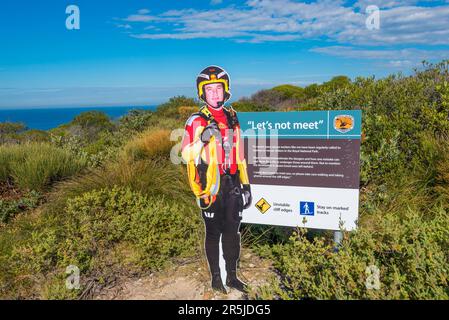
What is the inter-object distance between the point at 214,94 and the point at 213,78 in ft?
0.51

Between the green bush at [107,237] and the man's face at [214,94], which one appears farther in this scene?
the green bush at [107,237]

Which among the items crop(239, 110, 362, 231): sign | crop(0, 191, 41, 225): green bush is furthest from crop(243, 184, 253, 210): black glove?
crop(0, 191, 41, 225): green bush

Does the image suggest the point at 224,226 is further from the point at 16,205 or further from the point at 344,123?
the point at 16,205

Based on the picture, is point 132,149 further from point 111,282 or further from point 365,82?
point 365,82

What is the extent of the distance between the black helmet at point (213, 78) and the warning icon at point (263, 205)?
115cm

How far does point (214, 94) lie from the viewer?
3785mm

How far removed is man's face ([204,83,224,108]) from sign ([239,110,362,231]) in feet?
1.08

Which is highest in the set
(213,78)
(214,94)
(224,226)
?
(213,78)

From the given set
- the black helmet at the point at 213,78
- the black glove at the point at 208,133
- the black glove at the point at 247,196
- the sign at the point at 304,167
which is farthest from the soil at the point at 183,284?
the black helmet at the point at 213,78

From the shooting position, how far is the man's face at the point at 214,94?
3.77 m

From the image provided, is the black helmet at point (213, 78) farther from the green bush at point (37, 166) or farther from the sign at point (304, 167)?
the green bush at point (37, 166)

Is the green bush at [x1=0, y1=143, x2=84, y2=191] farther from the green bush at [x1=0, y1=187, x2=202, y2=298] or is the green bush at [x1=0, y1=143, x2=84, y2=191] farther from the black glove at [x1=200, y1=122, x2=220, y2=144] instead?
the black glove at [x1=200, y1=122, x2=220, y2=144]

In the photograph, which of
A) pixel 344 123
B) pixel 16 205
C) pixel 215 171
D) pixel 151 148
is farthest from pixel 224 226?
pixel 16 205

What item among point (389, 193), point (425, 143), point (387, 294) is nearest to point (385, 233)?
point (387, 294)
